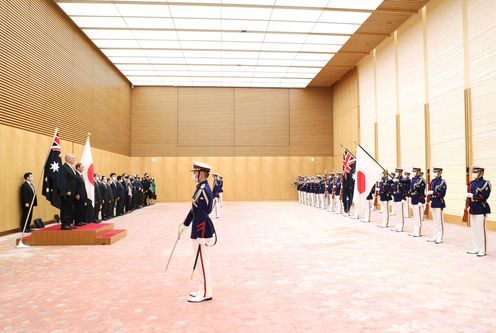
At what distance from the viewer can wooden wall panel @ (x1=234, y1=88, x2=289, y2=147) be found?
76.5 ft

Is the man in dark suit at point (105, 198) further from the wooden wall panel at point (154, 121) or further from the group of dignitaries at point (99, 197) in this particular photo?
the wooden wall panel at point (154, 121)

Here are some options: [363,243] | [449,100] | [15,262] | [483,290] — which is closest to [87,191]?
[15,262]

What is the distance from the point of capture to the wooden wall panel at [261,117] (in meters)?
23.3

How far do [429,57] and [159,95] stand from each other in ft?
51.1

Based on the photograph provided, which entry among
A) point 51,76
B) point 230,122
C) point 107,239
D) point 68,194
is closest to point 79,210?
point 68,194

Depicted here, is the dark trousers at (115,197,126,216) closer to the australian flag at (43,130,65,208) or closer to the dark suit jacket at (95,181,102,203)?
the dark suit jacket at (95,181,102,203)

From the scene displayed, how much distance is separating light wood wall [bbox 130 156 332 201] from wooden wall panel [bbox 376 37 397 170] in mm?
7355

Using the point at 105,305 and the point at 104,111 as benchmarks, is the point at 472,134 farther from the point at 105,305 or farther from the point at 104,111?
the point at 104,111

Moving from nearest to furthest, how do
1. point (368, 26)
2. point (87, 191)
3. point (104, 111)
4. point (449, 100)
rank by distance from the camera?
point (87, 191) < point (449, 100) < point (368, 26) < point (104, 111)

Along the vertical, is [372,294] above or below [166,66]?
below

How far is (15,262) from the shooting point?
625 cm

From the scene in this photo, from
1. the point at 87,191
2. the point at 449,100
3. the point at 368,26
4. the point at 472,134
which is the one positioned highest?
the point at 368,26

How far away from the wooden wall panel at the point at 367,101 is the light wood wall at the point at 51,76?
1265cm

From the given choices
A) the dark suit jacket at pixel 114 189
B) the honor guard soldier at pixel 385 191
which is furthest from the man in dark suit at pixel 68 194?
the honor guard soldier at pixel 385 191
